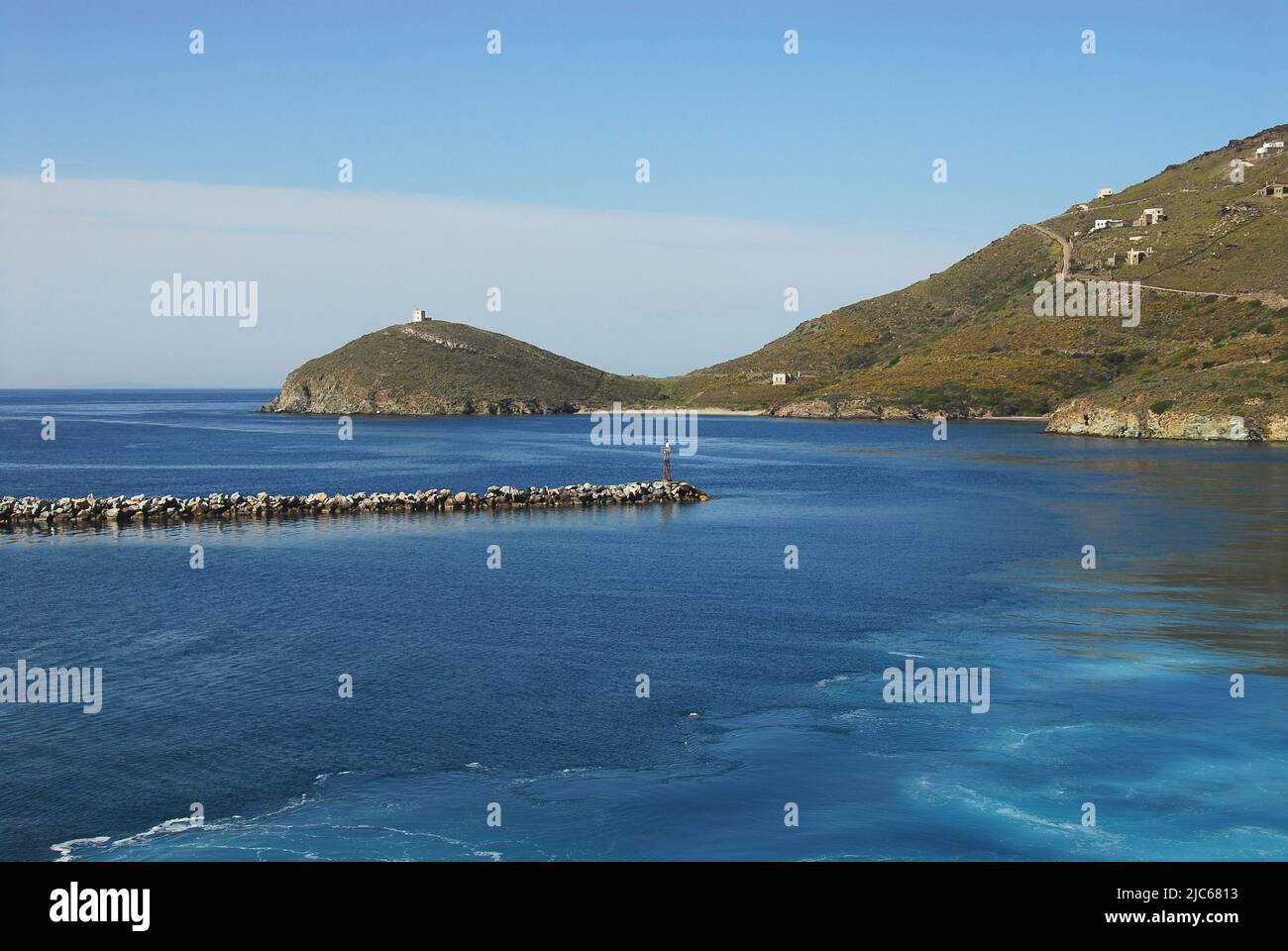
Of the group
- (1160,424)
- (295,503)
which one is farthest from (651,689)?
(1160,424)

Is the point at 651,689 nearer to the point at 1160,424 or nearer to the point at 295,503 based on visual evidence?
the point at 295,503

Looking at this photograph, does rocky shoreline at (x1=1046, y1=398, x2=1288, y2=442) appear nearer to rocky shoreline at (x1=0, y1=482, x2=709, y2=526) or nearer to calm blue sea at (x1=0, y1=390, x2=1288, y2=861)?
calm blue sea at (x1=0, y1=390, x2=1288, y2=861)

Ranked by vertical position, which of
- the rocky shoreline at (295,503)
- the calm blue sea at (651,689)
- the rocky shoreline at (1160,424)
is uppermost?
the rocky shoreline at (1160,424)

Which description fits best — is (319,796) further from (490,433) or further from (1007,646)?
(490,433)

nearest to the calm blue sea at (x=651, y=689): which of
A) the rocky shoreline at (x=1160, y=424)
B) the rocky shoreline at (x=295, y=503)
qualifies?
the rocky shoreline at (x=295, y=503)

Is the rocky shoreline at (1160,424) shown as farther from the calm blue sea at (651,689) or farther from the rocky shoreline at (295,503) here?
the rocky shoreline at (295,503)

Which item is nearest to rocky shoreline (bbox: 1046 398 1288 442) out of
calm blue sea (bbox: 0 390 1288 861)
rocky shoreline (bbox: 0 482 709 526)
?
calm blue sea (bbox: 0 390 1288 861)

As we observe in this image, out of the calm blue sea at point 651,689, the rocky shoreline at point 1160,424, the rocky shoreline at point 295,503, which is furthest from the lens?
the rocky shoreline at point 1160,424
